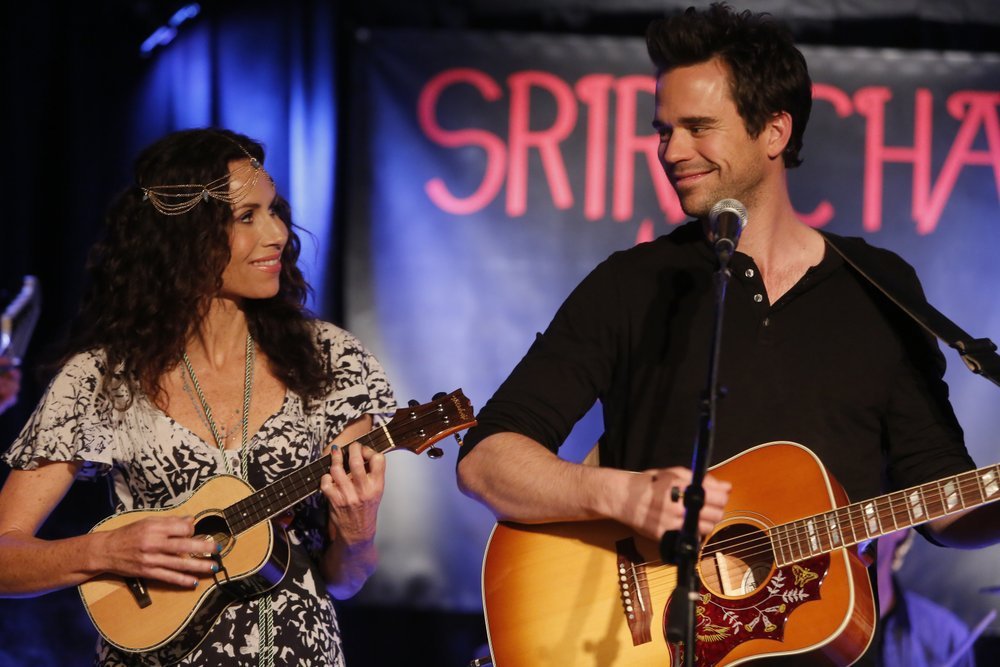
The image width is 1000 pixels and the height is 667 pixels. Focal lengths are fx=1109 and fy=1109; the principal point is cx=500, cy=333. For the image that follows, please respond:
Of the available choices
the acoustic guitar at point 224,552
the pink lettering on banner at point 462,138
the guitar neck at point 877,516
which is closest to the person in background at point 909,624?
the pink lettering on banner at point 462,138

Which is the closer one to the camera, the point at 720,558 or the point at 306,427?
the point at 720,558

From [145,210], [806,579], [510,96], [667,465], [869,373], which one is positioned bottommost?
[806,579]

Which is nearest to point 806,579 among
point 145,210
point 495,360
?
point 145,210

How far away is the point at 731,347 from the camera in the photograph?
2.92m

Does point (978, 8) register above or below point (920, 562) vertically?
above

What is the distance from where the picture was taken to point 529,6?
528cm

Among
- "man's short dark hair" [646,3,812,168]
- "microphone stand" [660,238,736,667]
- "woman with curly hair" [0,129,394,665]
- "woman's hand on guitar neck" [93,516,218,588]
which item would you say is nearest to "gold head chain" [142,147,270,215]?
"woman with curly hair" [0,129,394,665]

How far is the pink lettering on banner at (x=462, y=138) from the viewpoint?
514cm

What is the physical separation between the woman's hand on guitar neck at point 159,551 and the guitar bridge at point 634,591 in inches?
44.1

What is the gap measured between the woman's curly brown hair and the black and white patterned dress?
0.07 metres

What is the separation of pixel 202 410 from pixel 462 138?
230cm

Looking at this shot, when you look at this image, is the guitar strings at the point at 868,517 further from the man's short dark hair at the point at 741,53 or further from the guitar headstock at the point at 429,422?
the man's short dark hair at the point at 741,53

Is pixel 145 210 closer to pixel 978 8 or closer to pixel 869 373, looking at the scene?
pixel 869 373

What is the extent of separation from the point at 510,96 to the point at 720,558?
298 cm
